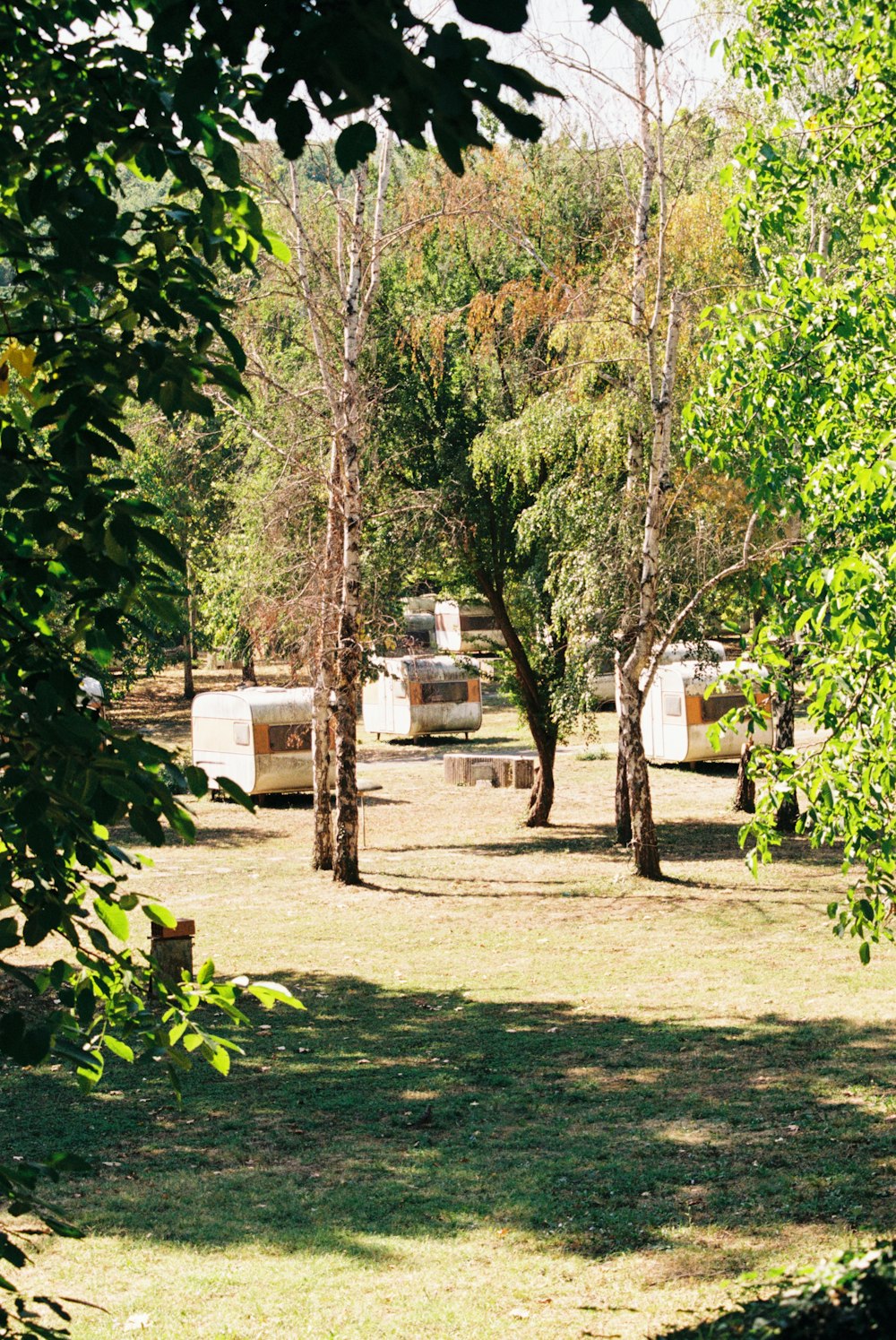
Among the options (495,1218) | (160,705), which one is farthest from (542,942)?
A: (160,705)

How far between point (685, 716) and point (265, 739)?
824 centimetres

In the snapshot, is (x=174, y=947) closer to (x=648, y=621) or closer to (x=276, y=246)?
(x=648, y=621)

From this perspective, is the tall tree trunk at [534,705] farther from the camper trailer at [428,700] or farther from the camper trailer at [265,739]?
the camper trailer at [428,700]

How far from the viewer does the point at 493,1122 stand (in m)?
8.75

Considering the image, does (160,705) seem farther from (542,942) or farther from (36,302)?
(36,302)

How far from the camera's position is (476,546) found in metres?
20.8

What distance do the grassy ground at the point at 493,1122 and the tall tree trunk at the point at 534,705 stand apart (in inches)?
172

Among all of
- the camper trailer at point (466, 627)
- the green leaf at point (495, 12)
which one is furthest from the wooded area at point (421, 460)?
the camper trailer at point (466, 627)

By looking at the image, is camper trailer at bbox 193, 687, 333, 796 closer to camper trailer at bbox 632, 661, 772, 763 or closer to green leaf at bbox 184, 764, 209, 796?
camper trailer at bbox 632, 661, 772, 763

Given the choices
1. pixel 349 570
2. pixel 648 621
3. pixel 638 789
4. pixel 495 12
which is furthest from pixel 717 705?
pixel 495 12

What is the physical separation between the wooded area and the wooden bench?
9 centimetres

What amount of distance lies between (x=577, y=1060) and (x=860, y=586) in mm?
5448

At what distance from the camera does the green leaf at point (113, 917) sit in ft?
9.54

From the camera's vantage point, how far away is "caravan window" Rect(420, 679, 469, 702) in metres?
32.6
